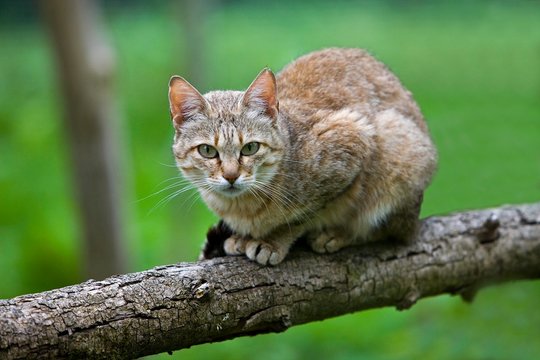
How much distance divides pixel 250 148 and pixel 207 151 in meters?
0.23

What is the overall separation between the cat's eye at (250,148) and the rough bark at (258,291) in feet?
1.83

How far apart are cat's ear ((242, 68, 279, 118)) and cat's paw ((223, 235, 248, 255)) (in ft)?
2.32

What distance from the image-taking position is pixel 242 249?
14.8 ft

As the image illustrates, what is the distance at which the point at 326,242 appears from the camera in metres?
4.69

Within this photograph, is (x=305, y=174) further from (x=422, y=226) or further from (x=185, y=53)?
(x=185, y=53)

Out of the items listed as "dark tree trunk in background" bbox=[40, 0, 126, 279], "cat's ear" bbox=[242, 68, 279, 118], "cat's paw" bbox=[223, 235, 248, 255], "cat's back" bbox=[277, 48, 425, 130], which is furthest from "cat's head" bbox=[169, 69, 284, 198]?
"dark tree trunk in background" bbox=[40, 0, 126, 279]

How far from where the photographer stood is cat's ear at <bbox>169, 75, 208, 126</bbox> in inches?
172

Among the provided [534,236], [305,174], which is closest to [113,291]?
[305,174]

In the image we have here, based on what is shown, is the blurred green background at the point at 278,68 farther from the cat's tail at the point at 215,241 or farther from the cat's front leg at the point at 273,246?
the cat's front leg at the point at 273,246

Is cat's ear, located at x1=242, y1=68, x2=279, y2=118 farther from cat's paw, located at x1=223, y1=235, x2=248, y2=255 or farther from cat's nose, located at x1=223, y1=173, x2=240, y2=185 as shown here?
cat's paw, located at x1=223, y1=235, x2=248, y2=255

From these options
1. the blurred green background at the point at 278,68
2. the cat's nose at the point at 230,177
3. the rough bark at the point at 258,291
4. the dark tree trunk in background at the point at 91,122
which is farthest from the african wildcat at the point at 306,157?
the dark tree trunk in background at the point at 91,122

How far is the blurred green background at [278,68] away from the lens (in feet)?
22.9

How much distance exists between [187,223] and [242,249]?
450 centimetres

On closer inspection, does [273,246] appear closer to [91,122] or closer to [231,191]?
[231,191]
